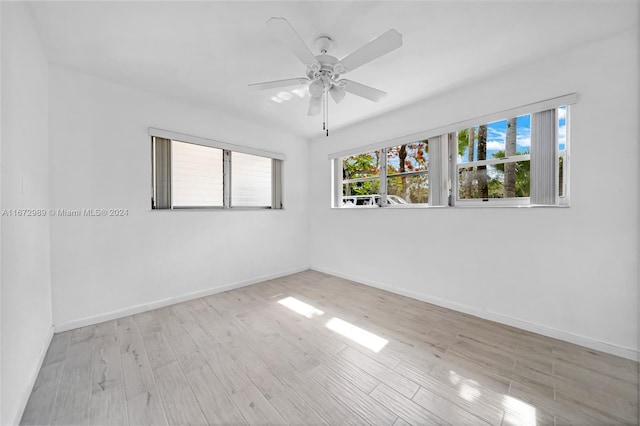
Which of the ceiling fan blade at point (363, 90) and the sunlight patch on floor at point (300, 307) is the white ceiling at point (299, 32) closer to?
the ceiling fan blade at point (363, 90)

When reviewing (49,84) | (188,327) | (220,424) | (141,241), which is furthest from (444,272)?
(49,84)

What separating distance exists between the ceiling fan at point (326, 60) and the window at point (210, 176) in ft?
5.67

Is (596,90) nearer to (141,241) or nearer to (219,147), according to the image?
(219,147)

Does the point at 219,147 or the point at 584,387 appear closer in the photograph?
the point at 584,387

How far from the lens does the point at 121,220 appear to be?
8.84 feet

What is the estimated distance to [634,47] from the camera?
6.20ft

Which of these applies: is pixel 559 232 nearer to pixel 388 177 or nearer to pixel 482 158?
pixel 482 158

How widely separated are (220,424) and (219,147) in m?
3.19

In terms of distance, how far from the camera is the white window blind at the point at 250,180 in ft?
12.4

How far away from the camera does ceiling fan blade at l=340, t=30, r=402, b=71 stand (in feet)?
5.02

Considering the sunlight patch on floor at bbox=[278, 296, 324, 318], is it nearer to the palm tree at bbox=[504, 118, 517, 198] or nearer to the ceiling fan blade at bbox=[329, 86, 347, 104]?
the ceiling fan blade at bbox=[329, 86, 347, 104]

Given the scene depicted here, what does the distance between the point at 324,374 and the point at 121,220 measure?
2734 millimetres

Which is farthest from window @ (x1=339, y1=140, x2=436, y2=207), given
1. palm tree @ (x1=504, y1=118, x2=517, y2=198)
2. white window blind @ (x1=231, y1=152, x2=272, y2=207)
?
white window blind @ (x1=231, y1=152, x2=272, y2=207)

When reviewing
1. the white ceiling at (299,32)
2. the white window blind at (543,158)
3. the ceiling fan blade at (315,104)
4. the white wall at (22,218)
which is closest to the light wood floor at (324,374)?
the white wall at (22,218)
